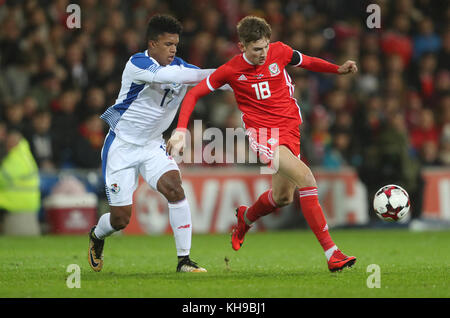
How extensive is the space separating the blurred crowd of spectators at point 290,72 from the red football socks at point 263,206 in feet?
17.8

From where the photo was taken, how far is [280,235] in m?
12.8

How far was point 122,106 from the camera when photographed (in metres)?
7.63

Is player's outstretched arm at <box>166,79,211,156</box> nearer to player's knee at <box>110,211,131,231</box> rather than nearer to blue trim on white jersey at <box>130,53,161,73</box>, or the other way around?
blue trim on white jersey at <box>130,53,161,73</box>

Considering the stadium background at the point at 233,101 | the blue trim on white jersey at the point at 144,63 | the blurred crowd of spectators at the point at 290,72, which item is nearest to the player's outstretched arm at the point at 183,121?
the blue trim on white jersey at the point at 144,63

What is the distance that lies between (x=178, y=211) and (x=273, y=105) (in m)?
1.29

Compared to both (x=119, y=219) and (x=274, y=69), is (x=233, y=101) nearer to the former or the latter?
(x=274, y=69)

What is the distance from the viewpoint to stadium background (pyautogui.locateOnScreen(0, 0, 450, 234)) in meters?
13.3

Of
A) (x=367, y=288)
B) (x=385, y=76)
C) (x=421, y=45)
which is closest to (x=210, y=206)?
(x=385, y=76)

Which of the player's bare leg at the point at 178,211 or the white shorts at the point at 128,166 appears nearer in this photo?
the player's bare leg at the point at 178,211

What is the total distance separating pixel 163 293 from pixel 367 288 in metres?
1.49

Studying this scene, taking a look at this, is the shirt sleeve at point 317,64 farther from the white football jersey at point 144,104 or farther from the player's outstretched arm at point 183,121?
the player's outstretched arm at point 183,121

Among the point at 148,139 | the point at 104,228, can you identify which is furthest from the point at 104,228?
the point at 148,139

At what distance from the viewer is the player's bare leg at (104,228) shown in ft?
24.6

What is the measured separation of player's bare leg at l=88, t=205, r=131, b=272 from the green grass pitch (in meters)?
0.14
